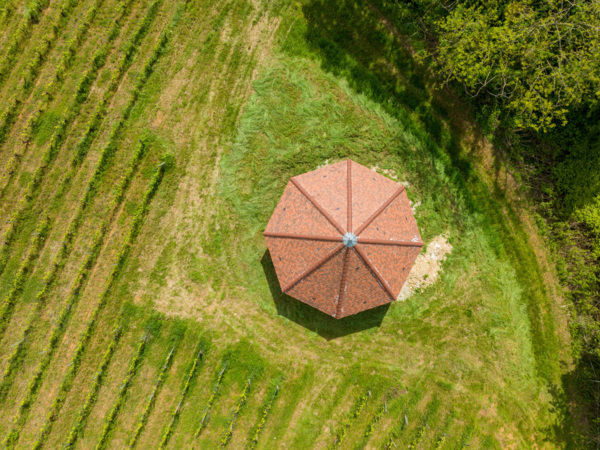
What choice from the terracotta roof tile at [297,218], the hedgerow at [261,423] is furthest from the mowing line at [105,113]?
the hedgerow at [261,423]

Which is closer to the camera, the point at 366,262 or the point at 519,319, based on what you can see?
the point at 366,262

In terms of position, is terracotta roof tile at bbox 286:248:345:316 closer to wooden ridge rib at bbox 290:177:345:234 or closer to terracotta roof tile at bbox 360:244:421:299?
wooden ridge rib at bbox 290:177:345:234

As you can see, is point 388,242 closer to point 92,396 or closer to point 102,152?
point 102,152

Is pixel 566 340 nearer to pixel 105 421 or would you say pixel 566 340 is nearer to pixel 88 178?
pixel 105 421

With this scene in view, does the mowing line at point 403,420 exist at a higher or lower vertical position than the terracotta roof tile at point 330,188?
lower

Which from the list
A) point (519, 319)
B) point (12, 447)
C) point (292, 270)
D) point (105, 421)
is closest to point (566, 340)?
point (519, 319)

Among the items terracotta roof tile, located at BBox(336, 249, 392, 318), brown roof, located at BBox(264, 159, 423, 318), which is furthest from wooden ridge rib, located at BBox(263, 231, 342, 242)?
terracotta roof tile, located at BBox(336, 249, 392, 318)

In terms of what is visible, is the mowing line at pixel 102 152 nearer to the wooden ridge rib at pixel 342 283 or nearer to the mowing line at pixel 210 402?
the mowing line at pixel 210 402
